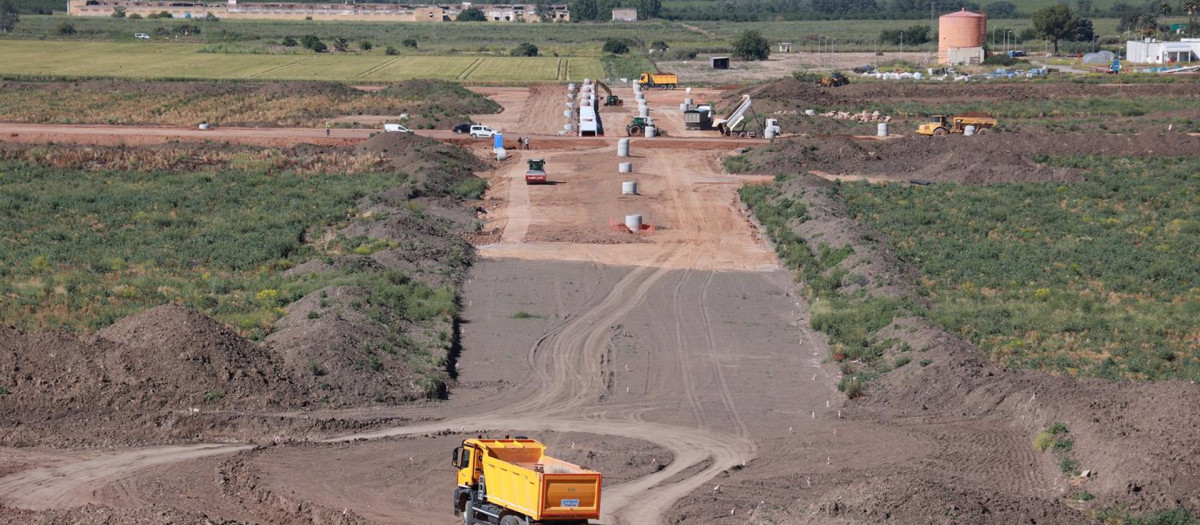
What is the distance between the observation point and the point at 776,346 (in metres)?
33.2

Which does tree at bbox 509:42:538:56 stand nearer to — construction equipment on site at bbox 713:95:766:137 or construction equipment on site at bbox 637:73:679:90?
construction equipment on site at bbox 637:73:679:90

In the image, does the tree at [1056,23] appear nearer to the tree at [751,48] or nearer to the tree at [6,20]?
the tree at [751,48]

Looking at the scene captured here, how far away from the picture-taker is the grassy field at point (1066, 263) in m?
31.3

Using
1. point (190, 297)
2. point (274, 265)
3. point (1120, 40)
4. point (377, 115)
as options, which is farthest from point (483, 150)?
point (1120, 40)

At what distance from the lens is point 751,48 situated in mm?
Result: 142000

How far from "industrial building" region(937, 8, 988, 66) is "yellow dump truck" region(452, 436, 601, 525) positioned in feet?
377

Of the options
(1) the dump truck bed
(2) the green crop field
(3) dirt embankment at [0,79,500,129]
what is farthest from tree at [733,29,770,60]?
(1) the dump truck bed

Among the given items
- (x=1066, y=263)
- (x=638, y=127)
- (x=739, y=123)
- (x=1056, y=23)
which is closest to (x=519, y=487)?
(x=1066, y=263)

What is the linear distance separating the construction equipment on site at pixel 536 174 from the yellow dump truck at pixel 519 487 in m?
37.4

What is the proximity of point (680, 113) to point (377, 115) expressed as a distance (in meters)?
19.8

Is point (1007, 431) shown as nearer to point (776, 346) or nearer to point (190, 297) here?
point (776, 346)

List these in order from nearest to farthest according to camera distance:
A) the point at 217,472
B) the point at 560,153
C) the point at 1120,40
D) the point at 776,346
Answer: the point at 217,472 < the point at 776,346 < the point at 560,153 < the point at 1120,40

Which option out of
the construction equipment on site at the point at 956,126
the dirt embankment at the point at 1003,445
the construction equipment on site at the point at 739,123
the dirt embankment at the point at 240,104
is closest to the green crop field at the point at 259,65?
the dirt embankment at the point at 240,104

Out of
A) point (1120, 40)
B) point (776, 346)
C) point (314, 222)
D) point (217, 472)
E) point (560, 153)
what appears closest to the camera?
point (217, 472)
